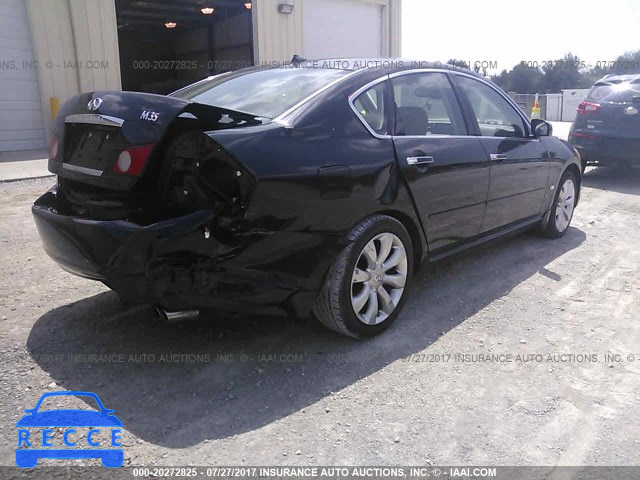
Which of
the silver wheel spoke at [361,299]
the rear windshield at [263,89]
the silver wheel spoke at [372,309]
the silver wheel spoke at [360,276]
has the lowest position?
the silver wheel spoke at [372,309]

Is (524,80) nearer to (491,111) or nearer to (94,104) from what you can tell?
(491,111)

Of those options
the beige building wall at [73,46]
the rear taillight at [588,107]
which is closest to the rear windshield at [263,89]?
the rear taillight at [588,107]

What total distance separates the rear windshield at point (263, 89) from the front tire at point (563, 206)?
2.89m

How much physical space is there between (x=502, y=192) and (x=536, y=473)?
2525 millimetres

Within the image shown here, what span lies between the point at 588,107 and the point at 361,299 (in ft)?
23.3

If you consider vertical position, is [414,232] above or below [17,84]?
below

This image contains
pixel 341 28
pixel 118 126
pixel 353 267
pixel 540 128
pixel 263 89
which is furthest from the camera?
pixel 341 28

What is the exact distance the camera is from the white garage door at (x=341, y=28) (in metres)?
13.4

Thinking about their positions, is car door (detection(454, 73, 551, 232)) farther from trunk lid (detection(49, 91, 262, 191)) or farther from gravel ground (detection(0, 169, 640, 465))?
trunk lid (detection(49, 91, 262, 191))

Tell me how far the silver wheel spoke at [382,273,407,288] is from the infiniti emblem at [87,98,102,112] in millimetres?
1833

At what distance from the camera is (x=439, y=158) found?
3611 millimetres

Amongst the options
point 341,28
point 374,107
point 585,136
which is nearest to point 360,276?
point 374,107

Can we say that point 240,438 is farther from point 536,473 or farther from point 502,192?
point 502,192

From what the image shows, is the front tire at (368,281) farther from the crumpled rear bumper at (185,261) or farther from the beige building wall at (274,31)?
the beige building wall at (274,31)
